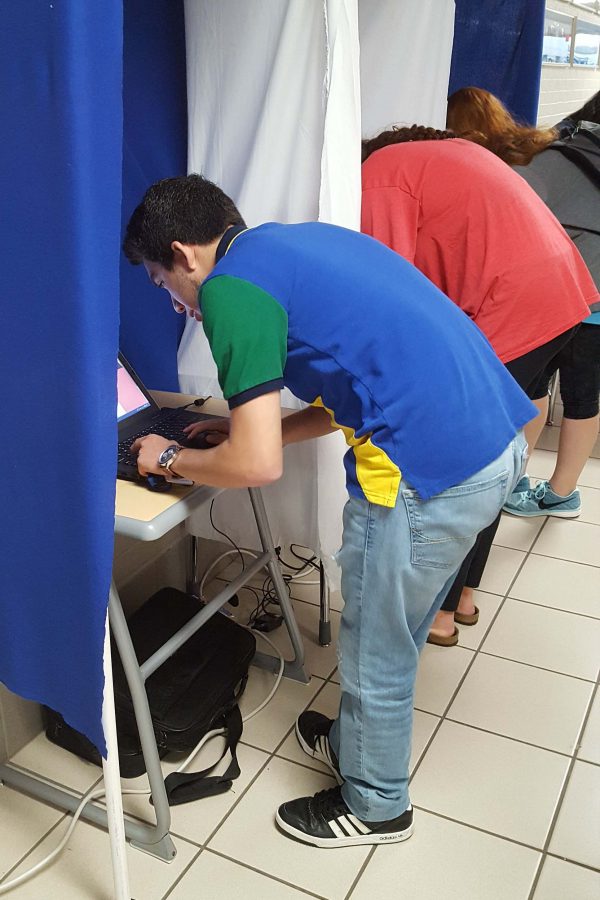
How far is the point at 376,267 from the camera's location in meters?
1.29

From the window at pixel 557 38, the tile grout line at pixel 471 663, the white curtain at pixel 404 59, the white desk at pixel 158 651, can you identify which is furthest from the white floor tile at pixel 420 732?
the window at pixel 557 38

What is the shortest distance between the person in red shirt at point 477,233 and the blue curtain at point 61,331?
0.87 m

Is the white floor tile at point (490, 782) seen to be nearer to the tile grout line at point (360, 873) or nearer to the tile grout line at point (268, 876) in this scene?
the tile grout line at point (360, 873)

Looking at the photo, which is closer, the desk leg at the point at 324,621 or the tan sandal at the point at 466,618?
the desk leg at the point at 324,621

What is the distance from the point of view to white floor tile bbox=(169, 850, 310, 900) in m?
1.48

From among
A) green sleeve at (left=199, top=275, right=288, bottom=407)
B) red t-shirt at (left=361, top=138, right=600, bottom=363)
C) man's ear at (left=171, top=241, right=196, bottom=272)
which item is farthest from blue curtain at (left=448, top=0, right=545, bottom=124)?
green sleeve at (left=199, top=275, right=288, bottom=407)

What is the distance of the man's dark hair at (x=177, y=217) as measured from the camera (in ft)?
4.29

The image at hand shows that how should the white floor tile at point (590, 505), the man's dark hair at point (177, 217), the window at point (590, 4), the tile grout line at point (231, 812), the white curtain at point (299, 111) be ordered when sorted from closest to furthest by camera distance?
the man's dark hair at point (177, 217)
the tile grout line at point (231, 812)
the white curtain at point (299, 111)
the white floor tile at point (590, 505)
the window at point (590, 4)

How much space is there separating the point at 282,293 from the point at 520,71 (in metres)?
2.54

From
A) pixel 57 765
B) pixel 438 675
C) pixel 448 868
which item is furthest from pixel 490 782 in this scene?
pixel 57 765

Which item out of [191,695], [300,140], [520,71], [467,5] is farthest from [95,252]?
[520,71]

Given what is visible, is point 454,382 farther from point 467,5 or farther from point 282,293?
point 467,5

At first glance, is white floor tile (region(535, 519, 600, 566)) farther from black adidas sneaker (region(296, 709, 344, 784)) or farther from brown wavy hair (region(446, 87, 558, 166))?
brown wavy hair (region(446, 87, 558, 166))

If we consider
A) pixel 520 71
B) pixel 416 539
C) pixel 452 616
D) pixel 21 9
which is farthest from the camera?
pixel 520 71
